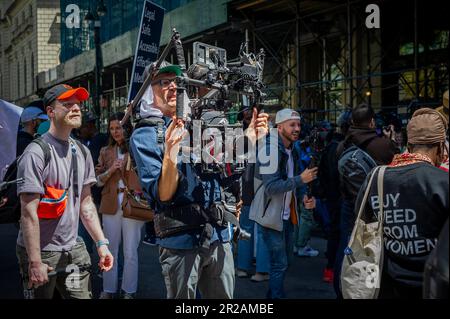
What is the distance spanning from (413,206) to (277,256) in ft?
7.68

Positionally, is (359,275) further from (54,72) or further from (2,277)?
(54,72)

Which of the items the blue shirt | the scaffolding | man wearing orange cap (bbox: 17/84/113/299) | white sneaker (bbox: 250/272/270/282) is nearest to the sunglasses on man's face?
man wearing orange cap (bbox: 17/84/113/299)

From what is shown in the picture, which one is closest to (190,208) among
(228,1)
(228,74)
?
(228,74)

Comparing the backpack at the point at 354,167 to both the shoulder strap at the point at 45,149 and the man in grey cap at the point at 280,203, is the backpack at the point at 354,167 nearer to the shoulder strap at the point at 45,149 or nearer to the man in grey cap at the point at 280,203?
the man in grey cap at the point at 280,203

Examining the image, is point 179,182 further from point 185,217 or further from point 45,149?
point 45,149

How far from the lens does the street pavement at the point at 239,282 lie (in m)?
6.06

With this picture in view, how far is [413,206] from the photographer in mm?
2883

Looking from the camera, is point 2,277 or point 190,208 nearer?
point 190,208

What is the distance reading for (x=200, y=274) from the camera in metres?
3.44

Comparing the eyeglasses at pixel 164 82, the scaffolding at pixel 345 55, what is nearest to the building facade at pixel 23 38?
the scaffolding at pixel 345 55

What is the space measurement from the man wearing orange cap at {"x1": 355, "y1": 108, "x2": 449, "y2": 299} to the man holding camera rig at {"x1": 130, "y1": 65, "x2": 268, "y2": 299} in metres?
0.88

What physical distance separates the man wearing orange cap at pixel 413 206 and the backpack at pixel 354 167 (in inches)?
63.7

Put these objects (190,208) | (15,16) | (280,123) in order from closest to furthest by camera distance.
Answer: (190,208) < (280,123) < (15,16)

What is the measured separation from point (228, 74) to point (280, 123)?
2190mm
